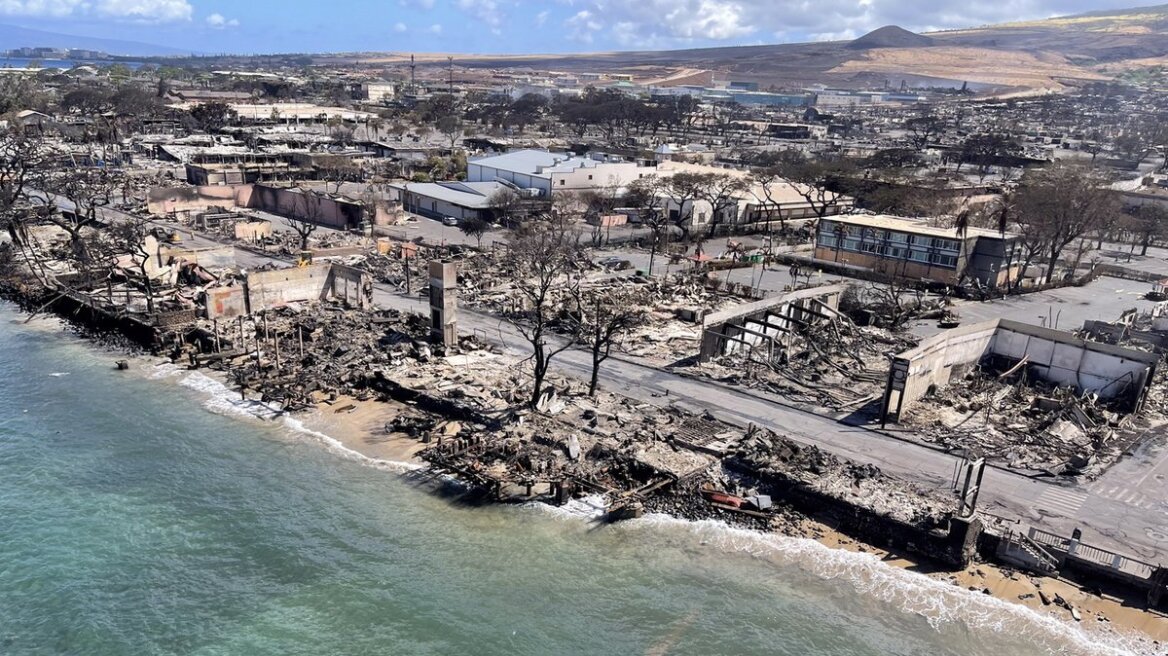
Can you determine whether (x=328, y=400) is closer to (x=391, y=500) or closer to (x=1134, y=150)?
(x=391, y=500)

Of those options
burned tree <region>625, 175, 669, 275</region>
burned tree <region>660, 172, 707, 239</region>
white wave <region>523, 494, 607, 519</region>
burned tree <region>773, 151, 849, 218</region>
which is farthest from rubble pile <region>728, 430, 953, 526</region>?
burned tree <region>773, 151, 849, 218</region>

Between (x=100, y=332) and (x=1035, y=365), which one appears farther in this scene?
(x=100, y=332)

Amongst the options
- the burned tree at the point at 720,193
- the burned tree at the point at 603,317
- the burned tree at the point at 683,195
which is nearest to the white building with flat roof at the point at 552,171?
the burned tree at the point at 683,195

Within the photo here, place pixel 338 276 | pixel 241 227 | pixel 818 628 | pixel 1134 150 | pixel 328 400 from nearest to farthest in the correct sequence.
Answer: pixel 818 628
pixel 328 400
pixel 338 276
pixel 241 227
pixel 1134 150

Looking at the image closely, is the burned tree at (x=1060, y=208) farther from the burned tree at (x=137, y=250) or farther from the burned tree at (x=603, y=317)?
the burned tree at (x=137, y=250)

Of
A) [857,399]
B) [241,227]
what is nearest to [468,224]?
[241,227]

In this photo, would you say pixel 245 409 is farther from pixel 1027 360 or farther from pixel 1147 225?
pixel 1147 225
